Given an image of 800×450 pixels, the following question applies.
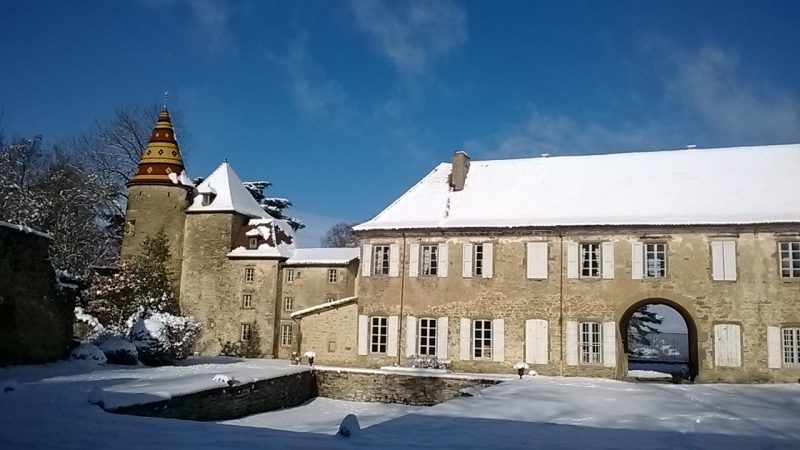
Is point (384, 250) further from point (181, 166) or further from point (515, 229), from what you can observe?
point (181, 166)

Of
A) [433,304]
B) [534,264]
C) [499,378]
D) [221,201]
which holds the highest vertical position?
[221,201]

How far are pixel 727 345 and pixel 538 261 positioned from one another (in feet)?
21.8

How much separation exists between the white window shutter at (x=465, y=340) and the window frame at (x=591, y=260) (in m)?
4.42

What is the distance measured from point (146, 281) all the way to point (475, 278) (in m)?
16.2

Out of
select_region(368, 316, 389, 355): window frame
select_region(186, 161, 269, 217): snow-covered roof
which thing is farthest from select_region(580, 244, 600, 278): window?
→ select_region(186, 161, 269, 217): snow-covered roof

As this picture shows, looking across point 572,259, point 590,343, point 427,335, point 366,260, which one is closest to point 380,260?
point 366,260

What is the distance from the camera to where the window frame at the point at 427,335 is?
24734 mm

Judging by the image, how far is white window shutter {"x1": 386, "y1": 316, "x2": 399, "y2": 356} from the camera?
82.4 feet

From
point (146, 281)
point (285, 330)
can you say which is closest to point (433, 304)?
→ point (285, 330)

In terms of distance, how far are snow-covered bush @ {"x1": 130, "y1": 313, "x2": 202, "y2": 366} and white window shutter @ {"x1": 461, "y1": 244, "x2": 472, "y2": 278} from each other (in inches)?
427

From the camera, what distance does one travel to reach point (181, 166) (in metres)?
34.3

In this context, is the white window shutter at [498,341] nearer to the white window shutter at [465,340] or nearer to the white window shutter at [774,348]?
the white window shutter at [465,340]

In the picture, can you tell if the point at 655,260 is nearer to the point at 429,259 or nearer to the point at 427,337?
the point at 429,259

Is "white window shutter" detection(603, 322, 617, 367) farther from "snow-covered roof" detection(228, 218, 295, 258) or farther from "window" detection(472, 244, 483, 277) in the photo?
"snow-covered roof" detection(228, 218, 295, 258)
